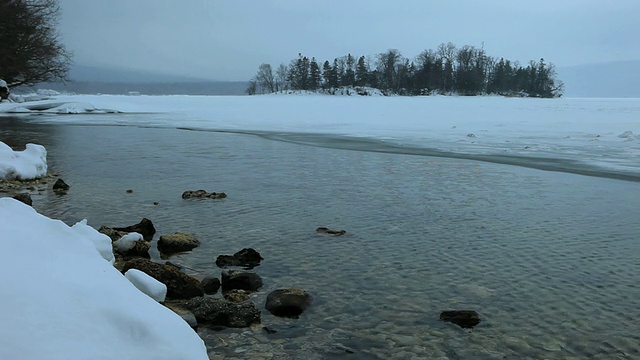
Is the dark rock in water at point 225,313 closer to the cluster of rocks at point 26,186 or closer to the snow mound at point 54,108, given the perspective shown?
the cluster of rocks at point 26,186

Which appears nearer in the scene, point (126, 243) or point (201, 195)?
point (126, 243)

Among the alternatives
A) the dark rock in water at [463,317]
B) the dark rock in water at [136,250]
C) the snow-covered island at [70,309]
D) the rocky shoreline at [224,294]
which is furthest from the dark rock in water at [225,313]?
the dark rock in water at [136,250]

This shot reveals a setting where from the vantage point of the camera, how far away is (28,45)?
3403 centimetres

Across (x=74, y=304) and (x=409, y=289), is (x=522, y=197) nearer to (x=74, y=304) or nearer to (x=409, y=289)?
(x=409, y=289)

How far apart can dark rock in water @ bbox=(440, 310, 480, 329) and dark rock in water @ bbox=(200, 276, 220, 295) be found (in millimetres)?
1921

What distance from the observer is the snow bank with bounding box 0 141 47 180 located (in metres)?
10.2

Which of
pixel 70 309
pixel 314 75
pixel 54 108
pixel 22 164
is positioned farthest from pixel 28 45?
pixel 314 75

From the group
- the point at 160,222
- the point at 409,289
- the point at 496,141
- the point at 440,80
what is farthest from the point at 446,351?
the point at 440,80

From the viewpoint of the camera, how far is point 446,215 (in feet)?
25.1

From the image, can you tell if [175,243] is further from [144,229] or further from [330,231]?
[330,231]

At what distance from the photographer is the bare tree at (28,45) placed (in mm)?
30312

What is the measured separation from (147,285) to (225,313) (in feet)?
2.02

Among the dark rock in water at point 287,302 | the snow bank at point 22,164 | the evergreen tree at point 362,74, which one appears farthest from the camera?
the evergreen tree at point 362,74

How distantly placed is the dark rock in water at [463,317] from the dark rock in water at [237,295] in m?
1.61
